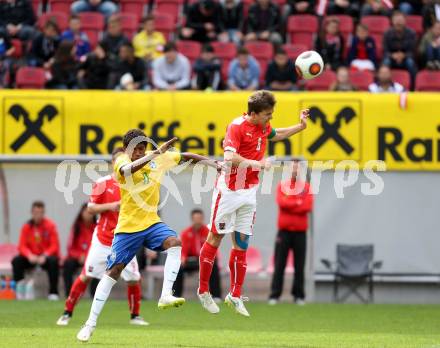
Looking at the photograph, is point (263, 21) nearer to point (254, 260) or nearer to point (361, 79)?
point (361, 79)

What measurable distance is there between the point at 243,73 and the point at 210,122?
200 cm

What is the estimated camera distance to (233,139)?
1225 cm

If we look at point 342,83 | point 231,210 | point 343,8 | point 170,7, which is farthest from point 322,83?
point 231,210

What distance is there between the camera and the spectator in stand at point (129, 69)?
20.8 metres

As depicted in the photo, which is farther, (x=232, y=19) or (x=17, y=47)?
(x=232, y=19)

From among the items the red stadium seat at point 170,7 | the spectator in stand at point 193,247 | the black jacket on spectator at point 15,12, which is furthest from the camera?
the red stadium seat at point 170,7

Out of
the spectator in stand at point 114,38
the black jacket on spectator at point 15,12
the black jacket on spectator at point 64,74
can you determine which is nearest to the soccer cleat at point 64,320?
the black jacket on spectator at point 64,74

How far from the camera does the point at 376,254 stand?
64.1ft


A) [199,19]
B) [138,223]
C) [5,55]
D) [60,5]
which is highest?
[60,5]

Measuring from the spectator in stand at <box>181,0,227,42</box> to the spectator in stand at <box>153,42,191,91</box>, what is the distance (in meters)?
1.89

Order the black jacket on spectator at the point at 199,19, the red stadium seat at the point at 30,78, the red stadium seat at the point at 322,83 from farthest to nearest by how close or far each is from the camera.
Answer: the black jacket on spectator at the point at 199,19 → the red stadium seat at the point at 30,78 → the red stadium seat at the point at 322,83

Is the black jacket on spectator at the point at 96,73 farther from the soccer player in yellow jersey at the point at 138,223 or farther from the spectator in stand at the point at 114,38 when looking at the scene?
the soccer player in yellow jersey at the point at 138,223

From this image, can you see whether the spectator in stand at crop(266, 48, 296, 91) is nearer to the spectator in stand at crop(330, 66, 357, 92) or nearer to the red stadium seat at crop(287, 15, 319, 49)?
the spectator in stand at crop(330, 66, 357, 92)

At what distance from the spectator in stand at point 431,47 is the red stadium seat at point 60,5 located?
7131 millimetres
